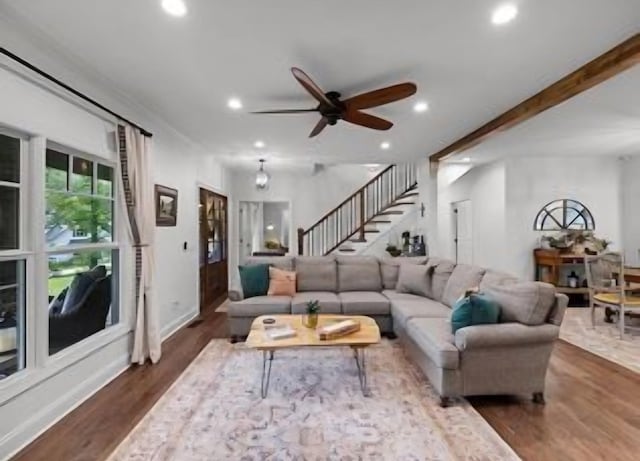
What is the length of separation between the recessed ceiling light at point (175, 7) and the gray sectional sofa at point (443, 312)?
9.65ft

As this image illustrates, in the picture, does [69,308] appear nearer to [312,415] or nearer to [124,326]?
[124,326]

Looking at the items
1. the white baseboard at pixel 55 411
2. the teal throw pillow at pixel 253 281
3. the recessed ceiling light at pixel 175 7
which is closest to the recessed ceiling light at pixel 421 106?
the recessed ceiling light at pixel 175 7

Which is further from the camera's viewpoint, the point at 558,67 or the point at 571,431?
the point at 558,67

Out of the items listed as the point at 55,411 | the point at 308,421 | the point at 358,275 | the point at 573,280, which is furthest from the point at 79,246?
the point at 573,280

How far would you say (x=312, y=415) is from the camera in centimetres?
279

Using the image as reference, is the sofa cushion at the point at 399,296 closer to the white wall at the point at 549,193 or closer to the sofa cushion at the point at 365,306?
the sofa cushion at the point at 365,306

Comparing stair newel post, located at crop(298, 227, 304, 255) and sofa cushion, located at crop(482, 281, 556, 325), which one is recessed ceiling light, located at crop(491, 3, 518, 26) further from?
stair newel post, located at crop(298, 227, 304, 255)

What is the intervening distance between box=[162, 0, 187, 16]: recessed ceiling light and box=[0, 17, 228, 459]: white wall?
1.04 metres

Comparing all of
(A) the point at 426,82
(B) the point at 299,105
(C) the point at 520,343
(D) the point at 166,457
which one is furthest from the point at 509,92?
(D) the point at 166,457

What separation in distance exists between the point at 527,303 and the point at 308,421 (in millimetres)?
1926

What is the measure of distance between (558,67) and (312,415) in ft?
11.2

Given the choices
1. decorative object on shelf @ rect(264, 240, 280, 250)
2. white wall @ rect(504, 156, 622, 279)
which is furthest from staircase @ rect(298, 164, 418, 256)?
white wall @ rect(504, 156, 622, 279)

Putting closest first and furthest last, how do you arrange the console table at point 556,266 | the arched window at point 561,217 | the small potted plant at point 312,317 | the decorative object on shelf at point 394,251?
1. the small potted plant at point 312,317
2. the console table at point 556,266
3. the arched window at point 561,217
4. the decorative object on shelf at point 394,251

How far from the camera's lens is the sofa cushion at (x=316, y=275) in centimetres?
538
